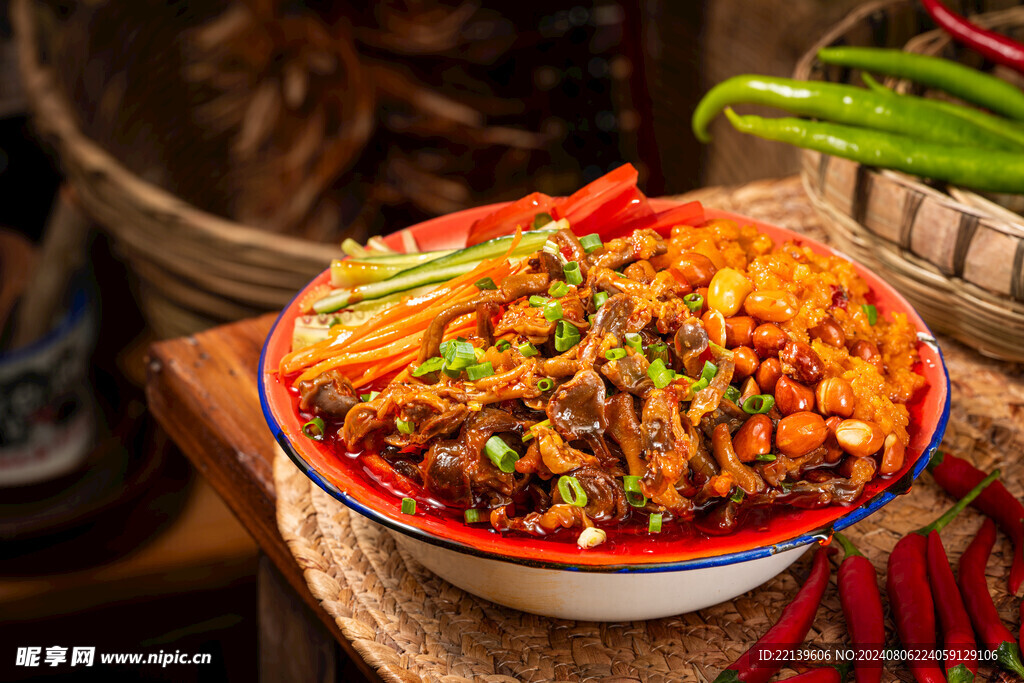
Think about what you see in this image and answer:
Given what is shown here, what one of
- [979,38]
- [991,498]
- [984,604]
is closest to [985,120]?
[979,38]

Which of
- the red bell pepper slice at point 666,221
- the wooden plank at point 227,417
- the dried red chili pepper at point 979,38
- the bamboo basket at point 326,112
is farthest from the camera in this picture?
the bamboo basket at point 326,112

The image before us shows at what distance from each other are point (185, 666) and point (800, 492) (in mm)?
2451

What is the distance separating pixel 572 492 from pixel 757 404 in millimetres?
365

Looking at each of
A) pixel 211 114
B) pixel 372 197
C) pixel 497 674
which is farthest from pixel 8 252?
pixel 497 674

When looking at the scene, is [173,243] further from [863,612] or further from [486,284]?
[863,612]

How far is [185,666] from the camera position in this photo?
9.77 ft

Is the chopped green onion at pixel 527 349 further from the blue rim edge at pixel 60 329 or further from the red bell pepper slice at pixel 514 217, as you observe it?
the blue rim edge at pixel 60 329

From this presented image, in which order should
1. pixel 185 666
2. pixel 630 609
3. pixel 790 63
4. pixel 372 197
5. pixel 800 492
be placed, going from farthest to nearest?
1. pixel 372 197
2. pixel 790 63
3. pixel 185 666
4. pixel 630 609
5. pixel 800 492

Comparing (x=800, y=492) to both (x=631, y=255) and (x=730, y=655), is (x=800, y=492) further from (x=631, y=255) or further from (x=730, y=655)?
(x=631, y=255)

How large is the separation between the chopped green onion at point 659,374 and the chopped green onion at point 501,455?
270mm

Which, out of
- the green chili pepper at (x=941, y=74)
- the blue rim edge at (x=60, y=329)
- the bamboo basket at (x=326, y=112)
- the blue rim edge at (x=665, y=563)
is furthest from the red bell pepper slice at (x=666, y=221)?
the blue rim edge at (x=60, y=329)

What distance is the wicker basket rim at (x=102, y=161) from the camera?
304cm

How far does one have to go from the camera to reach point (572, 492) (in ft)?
4.57

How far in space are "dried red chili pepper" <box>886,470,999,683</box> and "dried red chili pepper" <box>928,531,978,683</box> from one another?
17 mm
